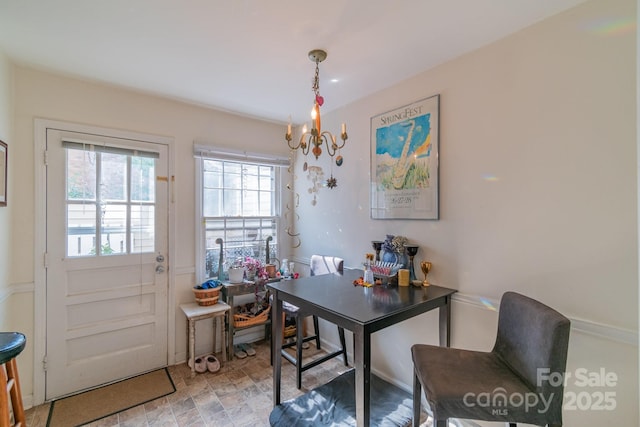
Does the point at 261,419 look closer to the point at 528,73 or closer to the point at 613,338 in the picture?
the point at 613,338

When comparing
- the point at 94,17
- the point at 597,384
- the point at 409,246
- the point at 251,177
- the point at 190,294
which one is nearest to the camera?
the point at 597,384

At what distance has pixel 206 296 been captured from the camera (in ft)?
9.03

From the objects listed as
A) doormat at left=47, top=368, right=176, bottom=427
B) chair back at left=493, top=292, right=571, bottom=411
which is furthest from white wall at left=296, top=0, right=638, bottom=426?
doormat at left=47, top=368, right=176, bottom=427

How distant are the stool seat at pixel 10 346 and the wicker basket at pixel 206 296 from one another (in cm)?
135

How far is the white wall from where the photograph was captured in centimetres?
135

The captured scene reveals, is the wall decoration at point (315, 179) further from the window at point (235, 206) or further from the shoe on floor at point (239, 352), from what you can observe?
the shoe on floor at point (239, 352)

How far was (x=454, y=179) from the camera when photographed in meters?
2.00

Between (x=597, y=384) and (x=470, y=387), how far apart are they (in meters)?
0.72

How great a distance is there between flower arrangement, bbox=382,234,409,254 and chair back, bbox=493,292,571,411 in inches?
31.8

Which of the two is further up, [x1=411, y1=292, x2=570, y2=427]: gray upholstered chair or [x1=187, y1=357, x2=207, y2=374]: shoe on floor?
[x1=411, y1=292, x2=570, y2=427]: gray upholstered chair

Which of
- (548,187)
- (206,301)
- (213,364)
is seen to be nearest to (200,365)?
(213,364)

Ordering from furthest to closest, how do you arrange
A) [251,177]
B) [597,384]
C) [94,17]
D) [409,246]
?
[251,177] → [409,246] → [94,17] → [597,384]

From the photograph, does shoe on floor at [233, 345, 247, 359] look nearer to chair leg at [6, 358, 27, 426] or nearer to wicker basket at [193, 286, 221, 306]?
wicker basket at [193, 286, 221, 306]

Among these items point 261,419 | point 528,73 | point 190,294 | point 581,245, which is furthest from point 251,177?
point 581,245
